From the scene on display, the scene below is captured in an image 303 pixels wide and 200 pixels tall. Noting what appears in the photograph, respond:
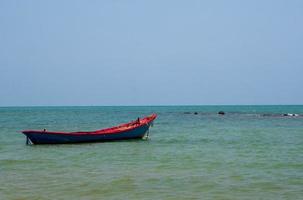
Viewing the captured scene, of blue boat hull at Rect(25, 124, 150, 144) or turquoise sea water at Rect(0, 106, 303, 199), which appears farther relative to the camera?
blue boat hull at Rect(25, 124, 150, 144)

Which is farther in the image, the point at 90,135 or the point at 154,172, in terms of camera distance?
the point at 90,135

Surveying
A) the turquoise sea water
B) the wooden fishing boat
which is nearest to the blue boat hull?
the wooden fishing boat

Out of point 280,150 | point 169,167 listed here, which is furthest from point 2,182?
point 280,150

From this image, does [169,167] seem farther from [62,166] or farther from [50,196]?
[50,196]

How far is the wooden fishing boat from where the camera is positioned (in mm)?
27000

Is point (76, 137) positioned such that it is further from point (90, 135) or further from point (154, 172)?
point (154, 172)

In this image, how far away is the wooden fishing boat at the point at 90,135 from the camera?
2700 cm

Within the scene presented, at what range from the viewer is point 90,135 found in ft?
92.7

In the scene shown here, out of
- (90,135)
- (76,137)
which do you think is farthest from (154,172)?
(90,135)

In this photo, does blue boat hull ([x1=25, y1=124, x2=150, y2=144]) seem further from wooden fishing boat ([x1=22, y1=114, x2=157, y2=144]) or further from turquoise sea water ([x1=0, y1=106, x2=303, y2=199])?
turquoise sea water ([x1=0, y1=106, x2=303, y2=199])

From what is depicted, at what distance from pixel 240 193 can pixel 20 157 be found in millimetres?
12174

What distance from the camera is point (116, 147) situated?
25.9m

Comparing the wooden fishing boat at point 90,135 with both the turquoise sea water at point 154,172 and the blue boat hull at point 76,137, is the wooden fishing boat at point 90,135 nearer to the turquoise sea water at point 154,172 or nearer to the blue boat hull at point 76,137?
the blue boat hull at point 76,137

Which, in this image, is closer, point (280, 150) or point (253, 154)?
point (253, 154)
